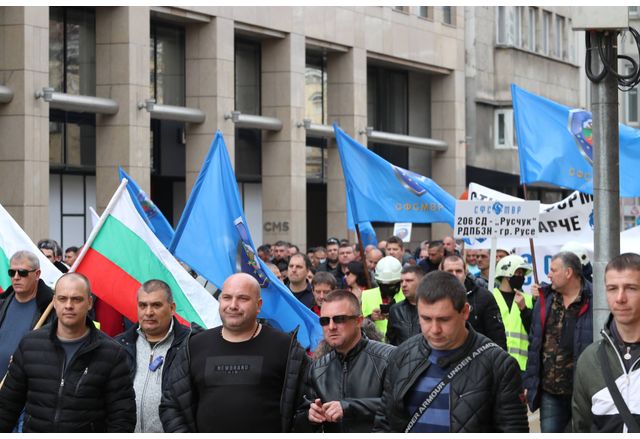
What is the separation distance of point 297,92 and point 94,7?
708cm

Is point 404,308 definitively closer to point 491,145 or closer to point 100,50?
point 100,50

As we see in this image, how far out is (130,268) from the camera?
9.80 metres

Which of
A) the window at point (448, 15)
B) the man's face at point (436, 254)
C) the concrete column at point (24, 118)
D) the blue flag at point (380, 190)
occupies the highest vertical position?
the window at point (448, 15)

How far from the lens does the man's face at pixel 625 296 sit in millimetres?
5773

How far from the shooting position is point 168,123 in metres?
32.1

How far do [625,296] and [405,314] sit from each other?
4442 millimetres

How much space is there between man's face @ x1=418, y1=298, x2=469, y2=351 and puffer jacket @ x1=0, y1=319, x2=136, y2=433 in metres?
2.05

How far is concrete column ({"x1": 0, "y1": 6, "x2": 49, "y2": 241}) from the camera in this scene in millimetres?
25219

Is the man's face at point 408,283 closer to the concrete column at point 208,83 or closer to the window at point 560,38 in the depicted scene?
the concrete column at point 208,83

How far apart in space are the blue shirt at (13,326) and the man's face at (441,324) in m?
3.88

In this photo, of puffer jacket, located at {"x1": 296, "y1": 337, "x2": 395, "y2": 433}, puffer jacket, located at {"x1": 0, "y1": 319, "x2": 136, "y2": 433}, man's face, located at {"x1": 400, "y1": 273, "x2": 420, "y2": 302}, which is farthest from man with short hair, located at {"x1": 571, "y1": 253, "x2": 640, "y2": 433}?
man's face, located at {"x1": 400, "y1": 273, "x2": 420, "y2": 302}

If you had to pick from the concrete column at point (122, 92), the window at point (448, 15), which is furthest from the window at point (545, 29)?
the concrete column at point (122, 92)

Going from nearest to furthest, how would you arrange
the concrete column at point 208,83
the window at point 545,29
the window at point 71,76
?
the window at point 71,76 → the concrete column at point 208,83 → the window at point 545,29

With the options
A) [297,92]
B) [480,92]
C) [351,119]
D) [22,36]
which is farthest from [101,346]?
[480,92]
